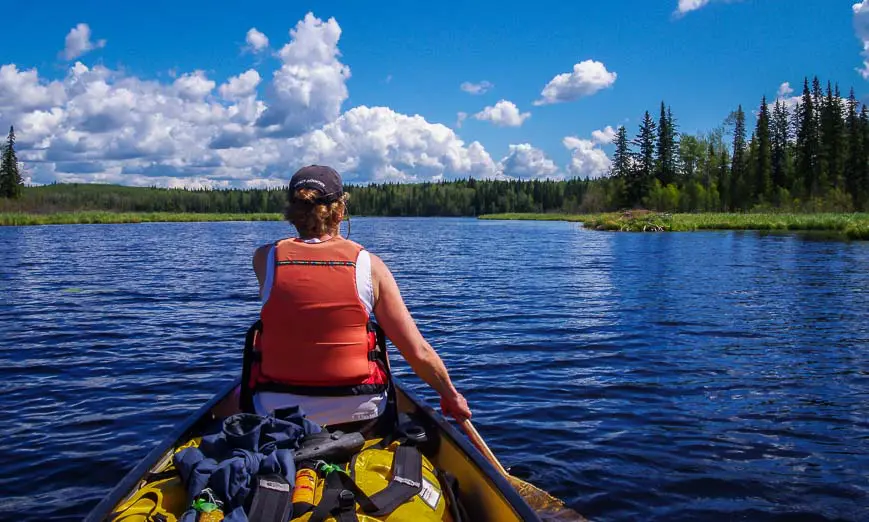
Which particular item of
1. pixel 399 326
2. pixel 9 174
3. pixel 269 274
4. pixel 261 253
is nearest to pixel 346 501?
pixel 399 326

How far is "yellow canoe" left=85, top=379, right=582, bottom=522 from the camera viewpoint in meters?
3.49

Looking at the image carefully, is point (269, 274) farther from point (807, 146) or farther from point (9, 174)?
point (9, 174)

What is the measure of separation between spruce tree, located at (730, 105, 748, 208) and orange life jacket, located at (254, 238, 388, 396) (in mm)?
100804

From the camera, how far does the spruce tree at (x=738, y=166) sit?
96.3 m

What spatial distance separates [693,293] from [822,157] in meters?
83.1

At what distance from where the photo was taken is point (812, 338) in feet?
44.0

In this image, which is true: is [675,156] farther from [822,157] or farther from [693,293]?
[693,293]

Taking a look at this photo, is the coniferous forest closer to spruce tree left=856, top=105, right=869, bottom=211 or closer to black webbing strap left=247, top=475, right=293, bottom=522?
spruce tree left=856, top=105, right=869, bottom=211

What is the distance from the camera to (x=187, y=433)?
4988 millimetres

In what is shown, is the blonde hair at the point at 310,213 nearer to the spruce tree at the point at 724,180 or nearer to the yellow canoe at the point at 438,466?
the yellow canoe at the point at 438,466

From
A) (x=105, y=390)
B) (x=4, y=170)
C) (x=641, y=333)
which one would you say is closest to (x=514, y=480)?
(x=105, y=390)

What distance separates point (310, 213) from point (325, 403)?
1203mm

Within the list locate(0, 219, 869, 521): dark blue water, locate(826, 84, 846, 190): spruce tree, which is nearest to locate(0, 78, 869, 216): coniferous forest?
locate(826, 84, 846, 190): spruce tree

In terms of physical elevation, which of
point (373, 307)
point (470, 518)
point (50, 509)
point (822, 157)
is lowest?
point (50, 509)
